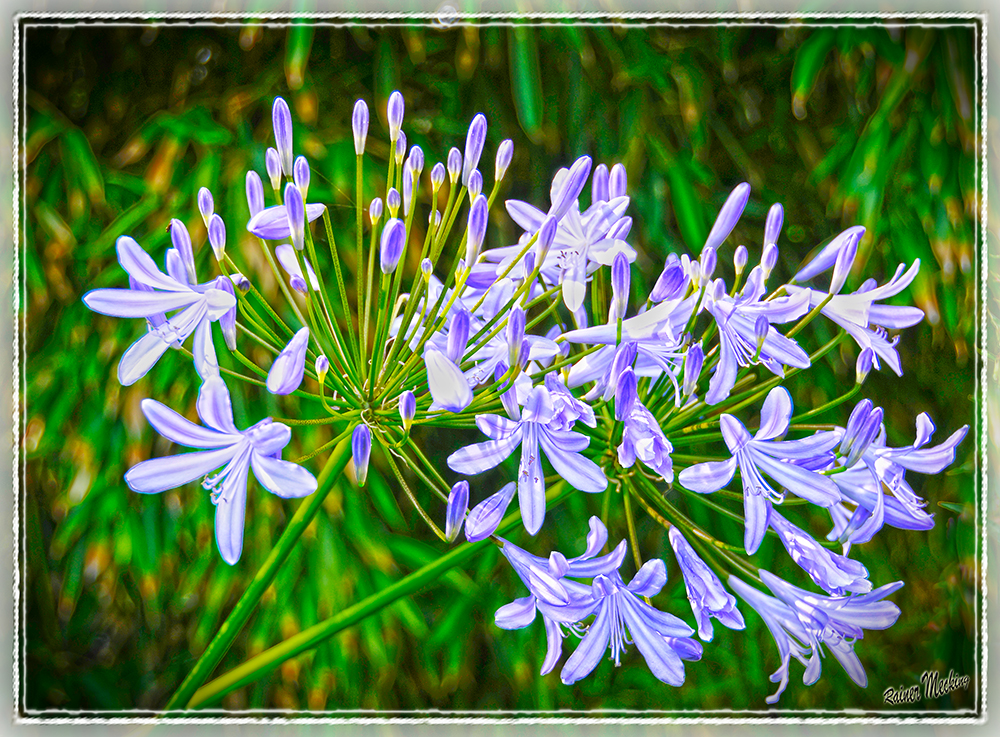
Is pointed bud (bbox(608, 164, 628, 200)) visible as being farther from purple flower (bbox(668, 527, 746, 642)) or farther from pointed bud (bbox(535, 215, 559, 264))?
purple flower (bbox(668, 527, 746, 642))

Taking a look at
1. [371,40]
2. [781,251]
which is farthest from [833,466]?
[371,40]

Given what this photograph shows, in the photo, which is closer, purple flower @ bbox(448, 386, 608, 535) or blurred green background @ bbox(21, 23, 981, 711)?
purple flower @ bbox(448, 386, 608, 535)

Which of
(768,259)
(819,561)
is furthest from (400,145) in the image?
(819,561)

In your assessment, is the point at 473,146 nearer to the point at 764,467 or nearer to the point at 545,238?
the point at 545,238

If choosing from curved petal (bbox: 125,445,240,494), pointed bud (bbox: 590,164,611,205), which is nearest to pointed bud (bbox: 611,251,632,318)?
pointed bud (bbox: 590,164,611,205)

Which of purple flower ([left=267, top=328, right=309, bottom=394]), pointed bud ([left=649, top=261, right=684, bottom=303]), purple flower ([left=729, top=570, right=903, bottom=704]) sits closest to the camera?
purple flower ([left=267, top=328, right=309, bottom=394])

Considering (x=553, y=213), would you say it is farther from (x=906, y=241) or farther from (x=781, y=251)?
Answer: (x=906, y=241)
